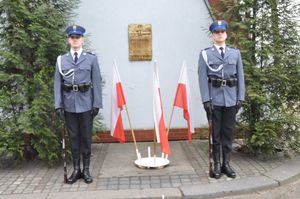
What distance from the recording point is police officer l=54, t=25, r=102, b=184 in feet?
17.3

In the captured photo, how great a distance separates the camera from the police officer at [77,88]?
17.3 feet

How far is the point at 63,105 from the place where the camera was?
5355 mm

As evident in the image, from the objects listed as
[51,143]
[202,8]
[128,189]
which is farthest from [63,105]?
[202,8]

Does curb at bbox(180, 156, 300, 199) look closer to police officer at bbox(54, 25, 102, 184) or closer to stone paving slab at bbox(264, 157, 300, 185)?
stone paving slab at bbox(264, 157, 300, 185)

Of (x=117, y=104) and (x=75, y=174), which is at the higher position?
(x=117, y=104)

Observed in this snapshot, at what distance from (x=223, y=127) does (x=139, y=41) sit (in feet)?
8.06

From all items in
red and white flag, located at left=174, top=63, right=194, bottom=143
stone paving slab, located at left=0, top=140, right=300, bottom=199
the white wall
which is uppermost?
the white wall

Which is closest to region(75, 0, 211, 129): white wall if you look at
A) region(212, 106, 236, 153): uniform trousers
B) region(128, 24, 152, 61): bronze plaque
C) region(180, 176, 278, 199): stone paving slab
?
region(128, 24, 152, 61): bronze plaque

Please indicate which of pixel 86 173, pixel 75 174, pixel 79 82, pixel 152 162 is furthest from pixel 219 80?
pixel 75 174

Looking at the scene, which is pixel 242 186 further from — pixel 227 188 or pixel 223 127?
pixel 223 127

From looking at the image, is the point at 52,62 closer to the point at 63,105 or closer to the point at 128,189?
→ the point at 63,105

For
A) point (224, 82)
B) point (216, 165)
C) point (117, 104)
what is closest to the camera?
point (224, 82)

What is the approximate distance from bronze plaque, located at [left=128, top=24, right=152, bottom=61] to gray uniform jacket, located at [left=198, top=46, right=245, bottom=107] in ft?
6.70

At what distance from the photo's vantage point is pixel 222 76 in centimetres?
543
